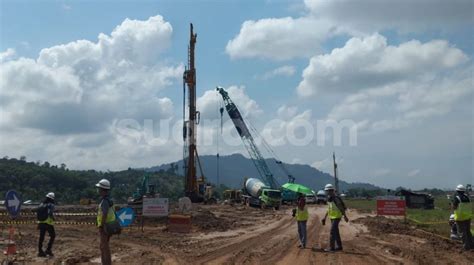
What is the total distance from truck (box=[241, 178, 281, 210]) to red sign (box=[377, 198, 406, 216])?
3126cm

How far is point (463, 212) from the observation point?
16156 millimetres

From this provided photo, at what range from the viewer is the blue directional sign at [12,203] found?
13.5m

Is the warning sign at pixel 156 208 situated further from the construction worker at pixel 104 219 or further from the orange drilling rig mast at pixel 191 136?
the orange drilling rig mast at pixel 191 136

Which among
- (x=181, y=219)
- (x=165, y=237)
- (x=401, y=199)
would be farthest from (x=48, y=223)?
(x=401, y=199)

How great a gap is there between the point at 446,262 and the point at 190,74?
177 ft

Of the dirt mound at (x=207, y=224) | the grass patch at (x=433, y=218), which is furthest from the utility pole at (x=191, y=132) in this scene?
the dirt mound at (x=207, y=224)

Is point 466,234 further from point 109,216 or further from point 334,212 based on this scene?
point 109,216

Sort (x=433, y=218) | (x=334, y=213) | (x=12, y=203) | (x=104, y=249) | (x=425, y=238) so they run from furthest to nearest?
(x=433, y=218), (x=425, y=238), (x=334, y=213), (x=12, y=203), (x=104, y=249)

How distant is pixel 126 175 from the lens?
18712cm

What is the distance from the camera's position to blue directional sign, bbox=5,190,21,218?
13.5 meters

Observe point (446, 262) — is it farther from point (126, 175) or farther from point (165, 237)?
point (126, 175)

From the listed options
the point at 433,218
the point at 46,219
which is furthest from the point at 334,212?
the point at 433,218

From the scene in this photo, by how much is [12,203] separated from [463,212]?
12.6 metres

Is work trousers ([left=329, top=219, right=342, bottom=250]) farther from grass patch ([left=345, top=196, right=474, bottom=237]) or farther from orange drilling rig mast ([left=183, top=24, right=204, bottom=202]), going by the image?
orange drilling rig mast ([left=183, top=24, right=204, bottom=202])
